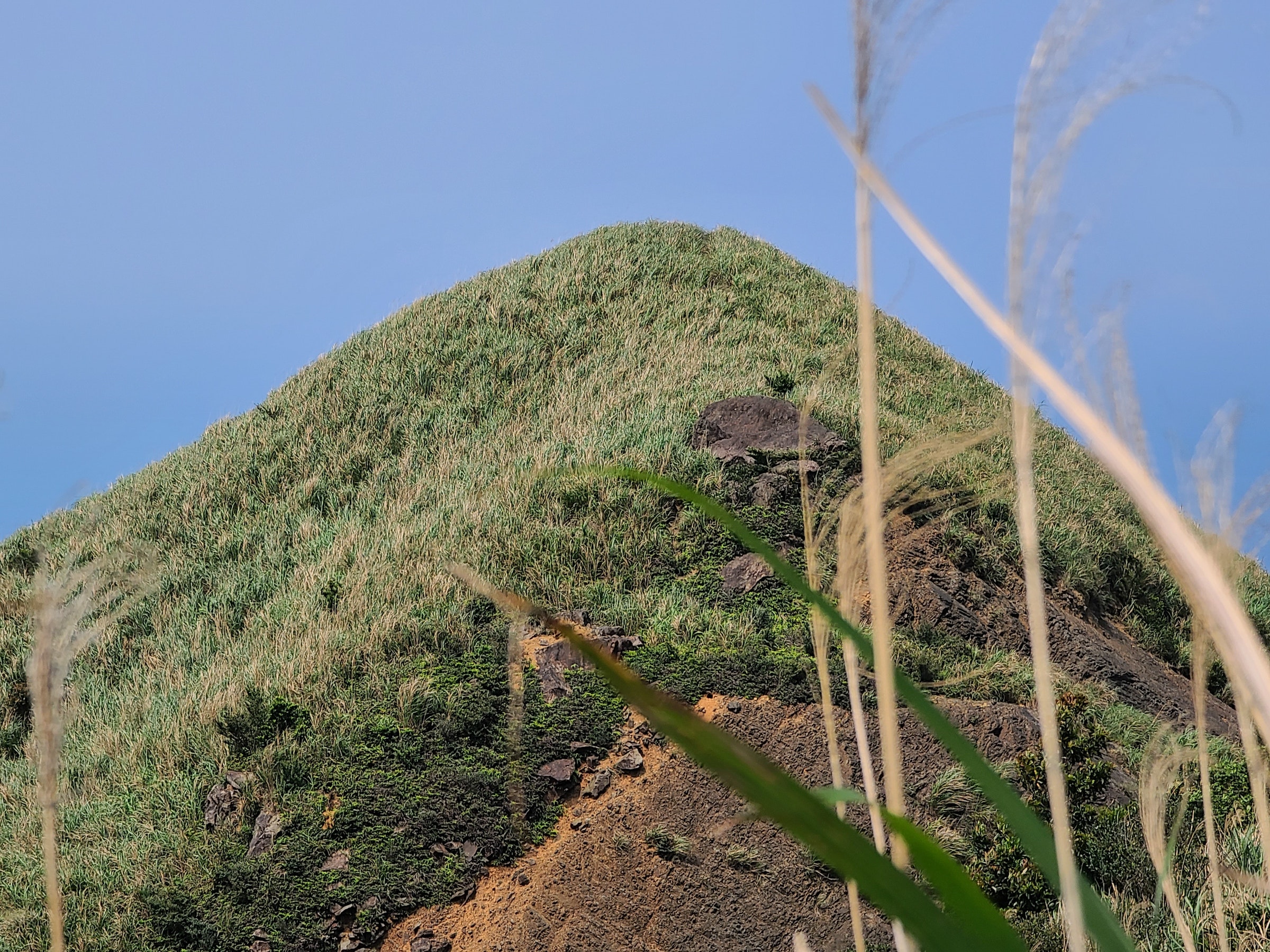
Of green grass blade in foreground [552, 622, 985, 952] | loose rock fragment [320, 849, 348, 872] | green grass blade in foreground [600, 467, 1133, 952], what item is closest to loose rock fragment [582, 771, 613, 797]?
loose rock fragment [320, 849, 348, 872]

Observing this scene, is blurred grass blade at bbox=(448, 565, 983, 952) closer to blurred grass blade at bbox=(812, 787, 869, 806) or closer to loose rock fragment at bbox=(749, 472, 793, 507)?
blurred grass blade at bbox=(812, 787, 869, 806)

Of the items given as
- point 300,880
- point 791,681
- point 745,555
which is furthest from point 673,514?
point 300,880

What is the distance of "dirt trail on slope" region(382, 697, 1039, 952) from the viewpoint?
5.23 m

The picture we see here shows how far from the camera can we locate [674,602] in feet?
25.2

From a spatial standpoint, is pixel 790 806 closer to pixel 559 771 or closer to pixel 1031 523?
pixel 1031 523

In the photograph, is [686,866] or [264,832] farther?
[264,832]

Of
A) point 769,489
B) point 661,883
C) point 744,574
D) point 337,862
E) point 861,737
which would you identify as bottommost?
point 861,737

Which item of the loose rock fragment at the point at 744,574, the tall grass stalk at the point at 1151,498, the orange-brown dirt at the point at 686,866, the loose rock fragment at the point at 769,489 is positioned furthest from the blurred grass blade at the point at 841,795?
the loose rock fragment at the point at 769,489

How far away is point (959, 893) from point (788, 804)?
27cm

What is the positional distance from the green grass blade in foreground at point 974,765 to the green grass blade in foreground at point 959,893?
108mm

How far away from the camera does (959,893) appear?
29.1 inches

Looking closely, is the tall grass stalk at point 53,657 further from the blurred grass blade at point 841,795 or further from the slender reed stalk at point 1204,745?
the slender reed stalk at point 1204,745

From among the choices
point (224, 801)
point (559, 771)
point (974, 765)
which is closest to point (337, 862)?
point (224, 801)

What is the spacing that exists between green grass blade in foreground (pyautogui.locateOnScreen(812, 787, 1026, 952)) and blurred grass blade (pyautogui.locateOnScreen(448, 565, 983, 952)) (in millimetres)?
53
